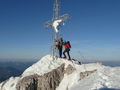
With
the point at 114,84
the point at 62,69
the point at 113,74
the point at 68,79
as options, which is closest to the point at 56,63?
the point at 62,69

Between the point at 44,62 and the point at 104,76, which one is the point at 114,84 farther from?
the point at 44,62

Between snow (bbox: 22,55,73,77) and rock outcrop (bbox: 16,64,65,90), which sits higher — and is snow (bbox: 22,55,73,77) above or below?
above

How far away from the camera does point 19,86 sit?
3388 centimetres

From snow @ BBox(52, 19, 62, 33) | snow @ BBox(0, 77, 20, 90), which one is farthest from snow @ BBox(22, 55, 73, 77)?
snow @ BBox(52, 19, 62, 33)

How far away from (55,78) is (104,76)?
19226 millimetres

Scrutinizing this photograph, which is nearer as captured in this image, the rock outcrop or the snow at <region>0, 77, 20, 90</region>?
the rock outcrop

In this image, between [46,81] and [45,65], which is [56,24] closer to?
[45,65]

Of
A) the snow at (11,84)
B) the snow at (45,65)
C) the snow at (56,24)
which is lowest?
the snow at (11,84)

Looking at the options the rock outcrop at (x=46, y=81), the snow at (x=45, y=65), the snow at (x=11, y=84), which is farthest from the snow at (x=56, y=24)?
the snow at (x=11, y=84)

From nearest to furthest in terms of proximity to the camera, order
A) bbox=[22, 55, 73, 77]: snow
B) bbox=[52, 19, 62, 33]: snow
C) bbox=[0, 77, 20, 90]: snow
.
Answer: bbox=[22, 55, 73, 77]: snow → bbox=[52, 19, 62, 33]: snow → bbox=[0, 77, 20, 90]: snow

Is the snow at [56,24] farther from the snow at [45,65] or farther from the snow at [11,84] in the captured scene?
the snow at [11,84]

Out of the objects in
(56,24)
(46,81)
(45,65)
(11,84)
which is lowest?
(11,84)

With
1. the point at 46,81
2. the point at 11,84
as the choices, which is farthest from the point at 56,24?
the point at 11,84

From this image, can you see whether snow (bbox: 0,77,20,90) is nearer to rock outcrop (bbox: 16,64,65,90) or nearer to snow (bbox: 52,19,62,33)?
rock outcrop (bbox: 16,64,65,90)
